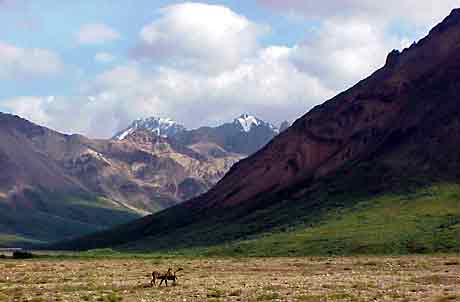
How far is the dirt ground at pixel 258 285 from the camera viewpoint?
2112 inches

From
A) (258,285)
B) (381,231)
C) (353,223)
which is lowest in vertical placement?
(258,285)

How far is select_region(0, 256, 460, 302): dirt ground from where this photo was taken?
53656mm

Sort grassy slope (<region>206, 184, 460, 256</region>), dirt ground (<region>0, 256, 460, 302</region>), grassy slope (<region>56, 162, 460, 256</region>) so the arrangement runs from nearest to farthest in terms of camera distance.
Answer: dirt ground (<region>0, 256, 460, 302</region>) → grassy slope (<region>206, 184, 460, 256</region>) → grassy slope (<region>56, 162, 460, 256</region>)

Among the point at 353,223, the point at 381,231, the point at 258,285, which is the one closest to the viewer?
the point at 258,285

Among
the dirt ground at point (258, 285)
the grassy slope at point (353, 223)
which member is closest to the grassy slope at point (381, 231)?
the grassy slope at point (353, 223)

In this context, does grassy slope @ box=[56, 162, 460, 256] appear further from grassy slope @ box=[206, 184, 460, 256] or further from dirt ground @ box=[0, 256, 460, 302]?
dirt ground @ box=[0, 256, 460, 302]

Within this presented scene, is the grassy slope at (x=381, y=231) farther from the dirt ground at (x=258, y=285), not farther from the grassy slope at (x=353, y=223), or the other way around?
the dirt ground at (x=258, y=285)

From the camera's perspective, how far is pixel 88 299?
176 feet

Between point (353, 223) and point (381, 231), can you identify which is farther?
point (353, 223)

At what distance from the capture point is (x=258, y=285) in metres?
63.6

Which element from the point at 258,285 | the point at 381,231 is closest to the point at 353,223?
the point at 381,231

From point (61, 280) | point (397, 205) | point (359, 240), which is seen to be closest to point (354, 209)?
point (397, 205)

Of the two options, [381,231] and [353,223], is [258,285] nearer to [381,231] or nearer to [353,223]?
[381,231]

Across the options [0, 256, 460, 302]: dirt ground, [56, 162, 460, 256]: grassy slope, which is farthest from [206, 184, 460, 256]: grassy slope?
[0, 256, 460, 302]: dirt ground
